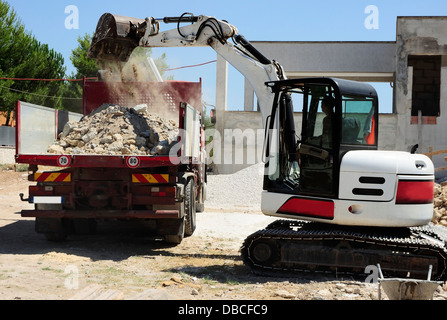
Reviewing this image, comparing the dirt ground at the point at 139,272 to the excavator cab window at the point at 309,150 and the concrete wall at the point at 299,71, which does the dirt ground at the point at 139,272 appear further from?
the concrete wall at the point at 299,71

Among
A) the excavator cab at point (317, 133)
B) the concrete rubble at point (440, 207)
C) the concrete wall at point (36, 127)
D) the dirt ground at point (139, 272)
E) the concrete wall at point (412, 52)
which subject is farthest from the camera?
the concrete wall at point (412, 52)

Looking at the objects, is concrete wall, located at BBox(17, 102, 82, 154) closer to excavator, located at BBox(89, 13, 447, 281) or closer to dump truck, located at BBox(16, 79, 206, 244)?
dump truck, located at BBox(16, 79, 206, 244)

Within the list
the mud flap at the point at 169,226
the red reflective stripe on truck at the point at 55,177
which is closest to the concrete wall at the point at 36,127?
the red reflective stripe on truck at the point at 55,177

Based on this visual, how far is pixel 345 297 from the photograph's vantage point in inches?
244

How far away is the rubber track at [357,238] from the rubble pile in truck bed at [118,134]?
244cm

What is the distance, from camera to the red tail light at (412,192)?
6.93 m

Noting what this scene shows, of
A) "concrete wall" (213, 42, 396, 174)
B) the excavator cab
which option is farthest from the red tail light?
"concrete wall" (213, 42, 396, 174)

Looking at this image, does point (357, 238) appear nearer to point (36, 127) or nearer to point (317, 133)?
point (317, 133)

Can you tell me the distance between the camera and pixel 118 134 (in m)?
9.35

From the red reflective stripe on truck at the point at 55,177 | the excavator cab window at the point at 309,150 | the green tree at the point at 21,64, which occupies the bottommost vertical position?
the red reflective stripe on truck at the point at 55,177

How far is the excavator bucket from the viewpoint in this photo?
967 cm

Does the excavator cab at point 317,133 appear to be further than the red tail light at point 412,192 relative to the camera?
Yes

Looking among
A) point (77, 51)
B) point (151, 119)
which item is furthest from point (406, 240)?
point (77, 51)
